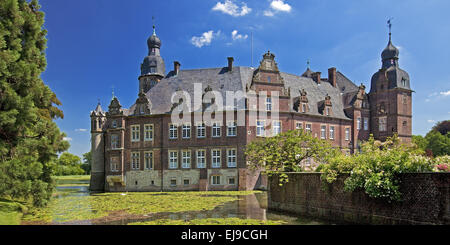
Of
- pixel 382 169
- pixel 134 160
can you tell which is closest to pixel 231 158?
pixel 134 160

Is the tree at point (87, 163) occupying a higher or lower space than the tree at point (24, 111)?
lower

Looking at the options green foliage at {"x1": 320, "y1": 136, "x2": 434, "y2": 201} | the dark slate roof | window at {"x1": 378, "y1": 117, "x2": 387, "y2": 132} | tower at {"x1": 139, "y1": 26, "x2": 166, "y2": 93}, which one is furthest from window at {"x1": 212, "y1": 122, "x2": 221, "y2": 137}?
window at {"x1": 378, "y1": 117, "x2": 387, "y2": 132}

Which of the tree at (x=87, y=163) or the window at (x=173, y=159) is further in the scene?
the tree at (x=87, y=163)

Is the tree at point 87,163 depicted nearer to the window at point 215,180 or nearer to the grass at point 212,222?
the window at point 215,180

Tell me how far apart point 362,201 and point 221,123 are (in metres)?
20.6

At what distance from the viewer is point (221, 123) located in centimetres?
3206

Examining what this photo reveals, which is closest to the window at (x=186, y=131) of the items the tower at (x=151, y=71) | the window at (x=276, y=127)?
the window at (x=276, y=127)

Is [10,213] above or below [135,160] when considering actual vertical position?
below

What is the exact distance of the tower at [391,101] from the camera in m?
38.3

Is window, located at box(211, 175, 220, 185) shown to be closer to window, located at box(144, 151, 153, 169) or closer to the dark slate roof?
window, located at box(144, 151, 153, 169)

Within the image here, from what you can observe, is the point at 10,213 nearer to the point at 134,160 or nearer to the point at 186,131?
the point at 186,131

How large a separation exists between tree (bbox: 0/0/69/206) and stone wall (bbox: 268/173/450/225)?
37.2 feet

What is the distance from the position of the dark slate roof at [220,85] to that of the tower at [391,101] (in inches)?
166
